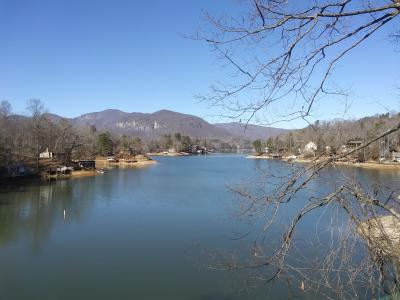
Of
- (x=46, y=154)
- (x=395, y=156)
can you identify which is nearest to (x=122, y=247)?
(x=46, y=154)

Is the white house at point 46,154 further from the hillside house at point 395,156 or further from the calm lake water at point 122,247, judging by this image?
the hillside house at point 395,156

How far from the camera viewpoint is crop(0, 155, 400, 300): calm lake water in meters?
9.25

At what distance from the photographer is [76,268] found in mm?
10961

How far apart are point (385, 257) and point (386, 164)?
51364mm

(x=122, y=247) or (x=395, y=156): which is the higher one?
(x=395, y=156)

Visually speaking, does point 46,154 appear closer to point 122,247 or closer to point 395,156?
point 122,247

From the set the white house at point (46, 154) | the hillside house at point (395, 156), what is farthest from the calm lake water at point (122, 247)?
the hillside house at point (395, 156)

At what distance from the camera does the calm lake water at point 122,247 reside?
9250mm

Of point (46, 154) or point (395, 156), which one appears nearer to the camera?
point (46, 154)

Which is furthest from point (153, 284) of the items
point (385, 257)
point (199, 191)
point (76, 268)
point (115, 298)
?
point (199, 191)

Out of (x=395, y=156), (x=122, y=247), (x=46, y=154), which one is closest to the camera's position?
(x=122, y=247)

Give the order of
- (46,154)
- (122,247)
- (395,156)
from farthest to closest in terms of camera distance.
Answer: (395,156), (46,154), (122,247)

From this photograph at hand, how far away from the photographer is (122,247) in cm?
1296

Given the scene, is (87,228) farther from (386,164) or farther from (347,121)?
(386,164)
